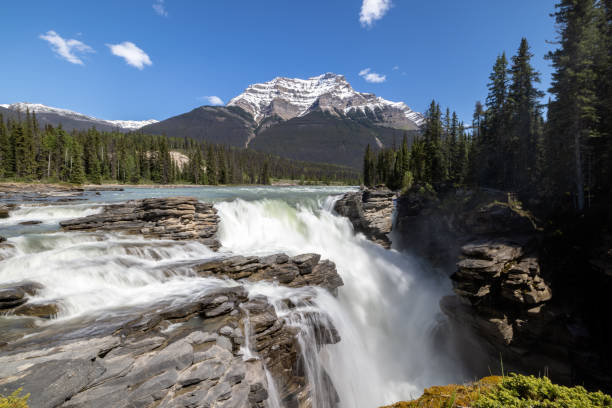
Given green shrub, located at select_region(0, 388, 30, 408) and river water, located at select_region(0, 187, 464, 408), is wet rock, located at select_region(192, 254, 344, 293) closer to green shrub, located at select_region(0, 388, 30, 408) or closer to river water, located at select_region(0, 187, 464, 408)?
river water, located at select_region(0, 187, 464, 408)

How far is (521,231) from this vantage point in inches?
725

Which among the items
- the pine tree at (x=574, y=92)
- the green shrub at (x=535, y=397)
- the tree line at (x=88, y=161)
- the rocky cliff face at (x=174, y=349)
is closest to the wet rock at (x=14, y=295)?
the rocky cliff face at (x=174, y=349)

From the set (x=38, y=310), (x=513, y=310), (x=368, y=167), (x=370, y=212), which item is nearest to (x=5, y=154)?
(x=38, y=310)

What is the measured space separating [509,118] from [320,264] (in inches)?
1179

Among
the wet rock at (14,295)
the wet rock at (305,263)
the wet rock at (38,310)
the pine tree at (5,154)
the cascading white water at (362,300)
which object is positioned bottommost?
the cascading white water at (362,300)

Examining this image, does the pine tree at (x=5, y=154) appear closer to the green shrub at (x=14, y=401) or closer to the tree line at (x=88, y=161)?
the tree line at (x=88, y=161)

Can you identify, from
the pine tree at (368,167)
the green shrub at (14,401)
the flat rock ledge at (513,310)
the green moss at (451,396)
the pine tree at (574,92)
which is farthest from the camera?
the pine tree at (368,167)

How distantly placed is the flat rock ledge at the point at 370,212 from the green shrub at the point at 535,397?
948 inches

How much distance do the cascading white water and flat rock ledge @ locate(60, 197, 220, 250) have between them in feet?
6.78

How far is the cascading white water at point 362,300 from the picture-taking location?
1148 cm

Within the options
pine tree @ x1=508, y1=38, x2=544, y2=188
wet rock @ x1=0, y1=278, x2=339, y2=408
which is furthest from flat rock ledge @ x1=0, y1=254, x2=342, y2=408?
pine tree @ x1=508, y1=38, x2=544, y2=188

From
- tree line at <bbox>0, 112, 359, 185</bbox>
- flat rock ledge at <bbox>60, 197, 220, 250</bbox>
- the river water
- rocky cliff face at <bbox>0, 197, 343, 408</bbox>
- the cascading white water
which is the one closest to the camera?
rocky cliff face at <bbox>0, 197, 343, 408</bbox>

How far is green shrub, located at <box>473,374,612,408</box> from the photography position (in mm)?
3485

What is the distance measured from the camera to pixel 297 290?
12281 millimetres
